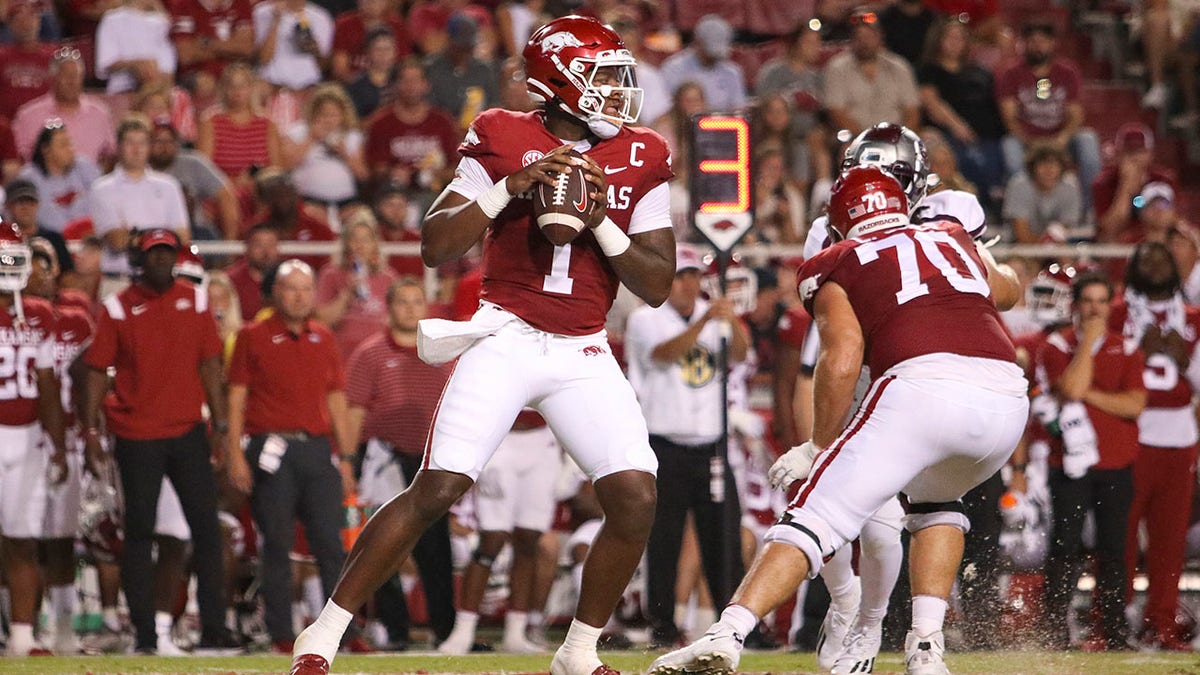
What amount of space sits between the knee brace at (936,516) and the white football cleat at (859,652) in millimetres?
568

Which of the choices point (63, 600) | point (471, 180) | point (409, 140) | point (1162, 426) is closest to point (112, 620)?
point (63, 600)

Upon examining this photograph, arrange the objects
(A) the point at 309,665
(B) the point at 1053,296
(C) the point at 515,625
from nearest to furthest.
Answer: (A) the point at 309,665, (C) the point at 515,625, (B) the point at 1053,296

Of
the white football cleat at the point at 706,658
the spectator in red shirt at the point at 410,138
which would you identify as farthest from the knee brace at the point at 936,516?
the spectator in red shirt at the point at 410,138

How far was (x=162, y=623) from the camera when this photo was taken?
935 cm

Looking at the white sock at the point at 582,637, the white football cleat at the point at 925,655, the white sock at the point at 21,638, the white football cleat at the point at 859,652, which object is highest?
the white sock at the point at 582,637

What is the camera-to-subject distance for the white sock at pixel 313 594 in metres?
10.1

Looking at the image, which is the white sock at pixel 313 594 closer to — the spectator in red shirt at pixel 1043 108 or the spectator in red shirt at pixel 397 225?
the spectator in red shirt at pixel 397 225

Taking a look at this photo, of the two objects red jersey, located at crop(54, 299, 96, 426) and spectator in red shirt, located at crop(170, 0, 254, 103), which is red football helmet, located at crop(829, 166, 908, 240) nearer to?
red jersey, located at crop(54, 299, 96, 426)

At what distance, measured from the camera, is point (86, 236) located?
1109 centimetres

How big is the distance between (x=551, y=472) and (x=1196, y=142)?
329 inches

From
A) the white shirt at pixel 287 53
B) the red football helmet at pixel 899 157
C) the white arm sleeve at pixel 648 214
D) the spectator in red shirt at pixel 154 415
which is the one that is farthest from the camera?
the white shirt at pixel 287 53

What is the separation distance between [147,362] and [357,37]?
552 cm

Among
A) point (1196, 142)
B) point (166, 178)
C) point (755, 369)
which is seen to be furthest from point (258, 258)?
point (1196, 142)

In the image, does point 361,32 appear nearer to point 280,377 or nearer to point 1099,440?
point 280,377
